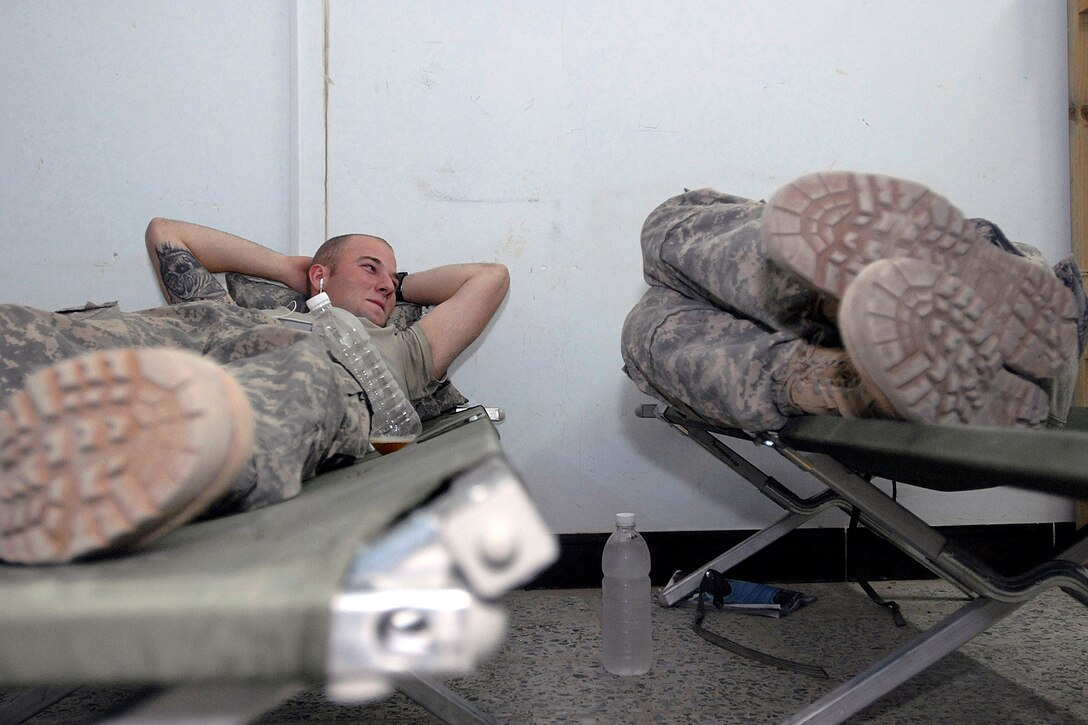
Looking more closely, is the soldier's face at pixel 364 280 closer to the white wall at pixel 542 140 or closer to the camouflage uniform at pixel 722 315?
the white wall at pixel 542 140

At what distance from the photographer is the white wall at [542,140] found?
1.80m

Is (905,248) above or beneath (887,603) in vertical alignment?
above

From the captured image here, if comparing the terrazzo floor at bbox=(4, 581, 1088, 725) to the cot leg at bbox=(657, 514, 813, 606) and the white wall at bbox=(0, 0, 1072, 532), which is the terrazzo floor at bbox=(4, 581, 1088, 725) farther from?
the white wall at bbox=(0, 0, 1072, 532)

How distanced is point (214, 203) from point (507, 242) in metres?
0.64

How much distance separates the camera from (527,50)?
1.86 meters

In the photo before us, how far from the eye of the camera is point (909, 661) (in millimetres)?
933

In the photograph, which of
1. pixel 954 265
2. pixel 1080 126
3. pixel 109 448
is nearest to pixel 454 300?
pixel 954 265

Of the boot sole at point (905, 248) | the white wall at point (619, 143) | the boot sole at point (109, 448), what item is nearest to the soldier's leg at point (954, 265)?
the boot sole at point (905, 248)

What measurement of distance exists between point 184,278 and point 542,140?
811 millimetres

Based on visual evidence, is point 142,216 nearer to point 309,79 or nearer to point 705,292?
point 309,79

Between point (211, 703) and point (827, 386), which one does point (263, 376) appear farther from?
point (827, 386)

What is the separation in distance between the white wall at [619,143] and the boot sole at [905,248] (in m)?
1.04

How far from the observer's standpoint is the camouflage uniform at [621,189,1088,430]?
1.01m

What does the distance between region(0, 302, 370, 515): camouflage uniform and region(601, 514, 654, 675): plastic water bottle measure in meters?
0.61
